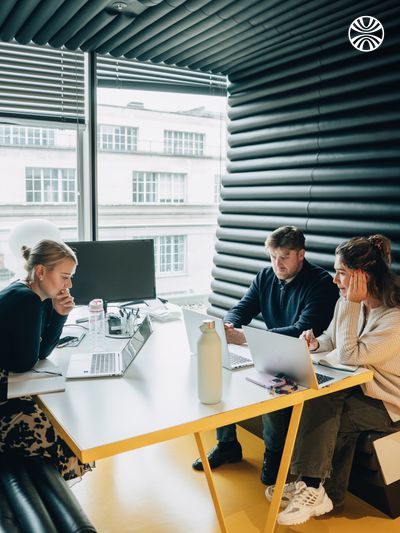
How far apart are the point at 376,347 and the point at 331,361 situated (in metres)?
0.23

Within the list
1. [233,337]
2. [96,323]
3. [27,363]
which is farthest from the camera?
[96,323]

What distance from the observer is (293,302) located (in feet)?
10.6

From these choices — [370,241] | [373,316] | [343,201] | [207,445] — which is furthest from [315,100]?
[207,445]

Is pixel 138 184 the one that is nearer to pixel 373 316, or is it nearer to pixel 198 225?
pixel 198 225

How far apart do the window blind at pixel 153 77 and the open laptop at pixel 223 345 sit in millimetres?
2616

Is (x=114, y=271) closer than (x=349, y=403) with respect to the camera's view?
No

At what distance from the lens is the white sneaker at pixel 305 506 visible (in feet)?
8.30

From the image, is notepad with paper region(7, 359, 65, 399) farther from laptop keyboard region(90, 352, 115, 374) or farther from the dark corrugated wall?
the dark corrugated wall

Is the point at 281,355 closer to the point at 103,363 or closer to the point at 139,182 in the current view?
the point at 103,363

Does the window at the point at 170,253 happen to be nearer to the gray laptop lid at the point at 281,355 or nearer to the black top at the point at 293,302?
the black top at the point at 293,302

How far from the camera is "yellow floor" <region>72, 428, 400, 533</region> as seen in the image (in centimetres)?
260

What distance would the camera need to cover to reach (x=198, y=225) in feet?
16.4

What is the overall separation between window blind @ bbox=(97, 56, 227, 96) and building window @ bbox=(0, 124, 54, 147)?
2.04 feet

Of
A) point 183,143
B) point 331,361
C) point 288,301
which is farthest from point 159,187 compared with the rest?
point 331,361
